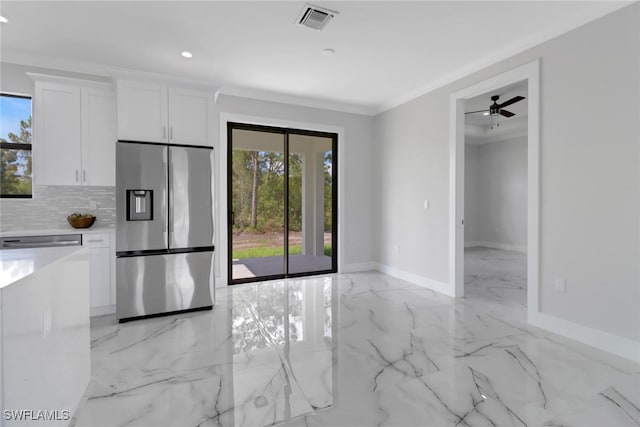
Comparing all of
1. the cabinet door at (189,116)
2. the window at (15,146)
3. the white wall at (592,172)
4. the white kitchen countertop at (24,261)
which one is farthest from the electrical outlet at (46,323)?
the white wall at (592,172)

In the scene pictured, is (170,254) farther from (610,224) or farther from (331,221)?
(610,224)

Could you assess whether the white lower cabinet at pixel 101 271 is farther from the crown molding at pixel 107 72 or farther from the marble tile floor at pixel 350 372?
the crown molding at pixel 107 72

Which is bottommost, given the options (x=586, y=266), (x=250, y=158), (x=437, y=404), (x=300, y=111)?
(x=437, y=404)

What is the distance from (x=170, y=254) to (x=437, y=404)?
9.03 ft

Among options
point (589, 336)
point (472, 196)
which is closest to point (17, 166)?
point (589, 336)

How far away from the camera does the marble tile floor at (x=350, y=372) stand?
175cm

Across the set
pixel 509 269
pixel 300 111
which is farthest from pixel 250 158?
pixel 509 269

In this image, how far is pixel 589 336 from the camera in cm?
262

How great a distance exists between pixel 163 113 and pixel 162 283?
1.76m

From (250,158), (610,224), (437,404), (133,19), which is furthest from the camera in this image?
(250,158)

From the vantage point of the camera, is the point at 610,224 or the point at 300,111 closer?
the point at 610,224

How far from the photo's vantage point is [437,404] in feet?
6.02

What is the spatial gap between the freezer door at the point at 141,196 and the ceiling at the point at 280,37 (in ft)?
3.43

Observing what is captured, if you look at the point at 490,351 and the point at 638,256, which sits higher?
the point at 638,256
